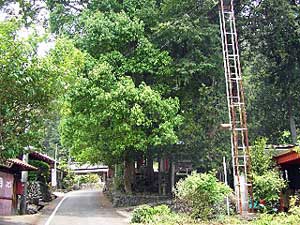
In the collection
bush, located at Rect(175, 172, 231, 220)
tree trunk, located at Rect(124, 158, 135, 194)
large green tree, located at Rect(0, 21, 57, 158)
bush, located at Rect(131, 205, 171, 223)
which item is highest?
large green tree, located at Rect(0, 21, 57, 158)

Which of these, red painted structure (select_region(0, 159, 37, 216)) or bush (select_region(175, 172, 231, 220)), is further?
red painted structure (select_region(0, 159, 37, 216))

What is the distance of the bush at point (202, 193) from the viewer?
14836 millimetres

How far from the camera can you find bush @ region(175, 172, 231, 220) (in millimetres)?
14836

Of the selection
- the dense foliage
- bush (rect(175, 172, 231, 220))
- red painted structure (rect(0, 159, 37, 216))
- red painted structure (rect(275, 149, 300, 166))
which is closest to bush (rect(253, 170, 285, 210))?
the dense foliage

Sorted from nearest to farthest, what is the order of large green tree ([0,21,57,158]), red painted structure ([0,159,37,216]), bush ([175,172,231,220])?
large green tree ([0,21,57,158]), bush ([175,172,231,220]), red painted structure ([0,159,37,216])

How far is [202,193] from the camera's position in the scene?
14930 millimetres

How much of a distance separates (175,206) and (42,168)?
1424 cm

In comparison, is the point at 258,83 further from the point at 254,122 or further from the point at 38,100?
the point at 38,100

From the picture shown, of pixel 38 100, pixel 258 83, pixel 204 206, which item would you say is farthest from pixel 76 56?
pixel 258 83

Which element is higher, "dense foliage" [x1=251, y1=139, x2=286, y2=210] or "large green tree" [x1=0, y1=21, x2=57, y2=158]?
"large green tree" [x1=0, y1=21, x2=57, y2=158]

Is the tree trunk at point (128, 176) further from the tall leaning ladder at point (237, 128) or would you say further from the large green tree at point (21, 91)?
the large green tree at point (21, 91)

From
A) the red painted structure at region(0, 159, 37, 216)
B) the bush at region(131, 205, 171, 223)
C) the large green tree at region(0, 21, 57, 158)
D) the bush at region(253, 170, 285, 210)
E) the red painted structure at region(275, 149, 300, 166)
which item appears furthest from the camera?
the red painted structure at region(0, 159, 37, 216)

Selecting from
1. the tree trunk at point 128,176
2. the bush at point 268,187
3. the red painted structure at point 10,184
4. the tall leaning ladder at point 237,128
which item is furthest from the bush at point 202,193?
the tree trunk at point 128,176

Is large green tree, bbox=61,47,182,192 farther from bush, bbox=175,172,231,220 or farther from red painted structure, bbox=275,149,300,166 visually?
red painted structure, bbox=275,149,300,166
